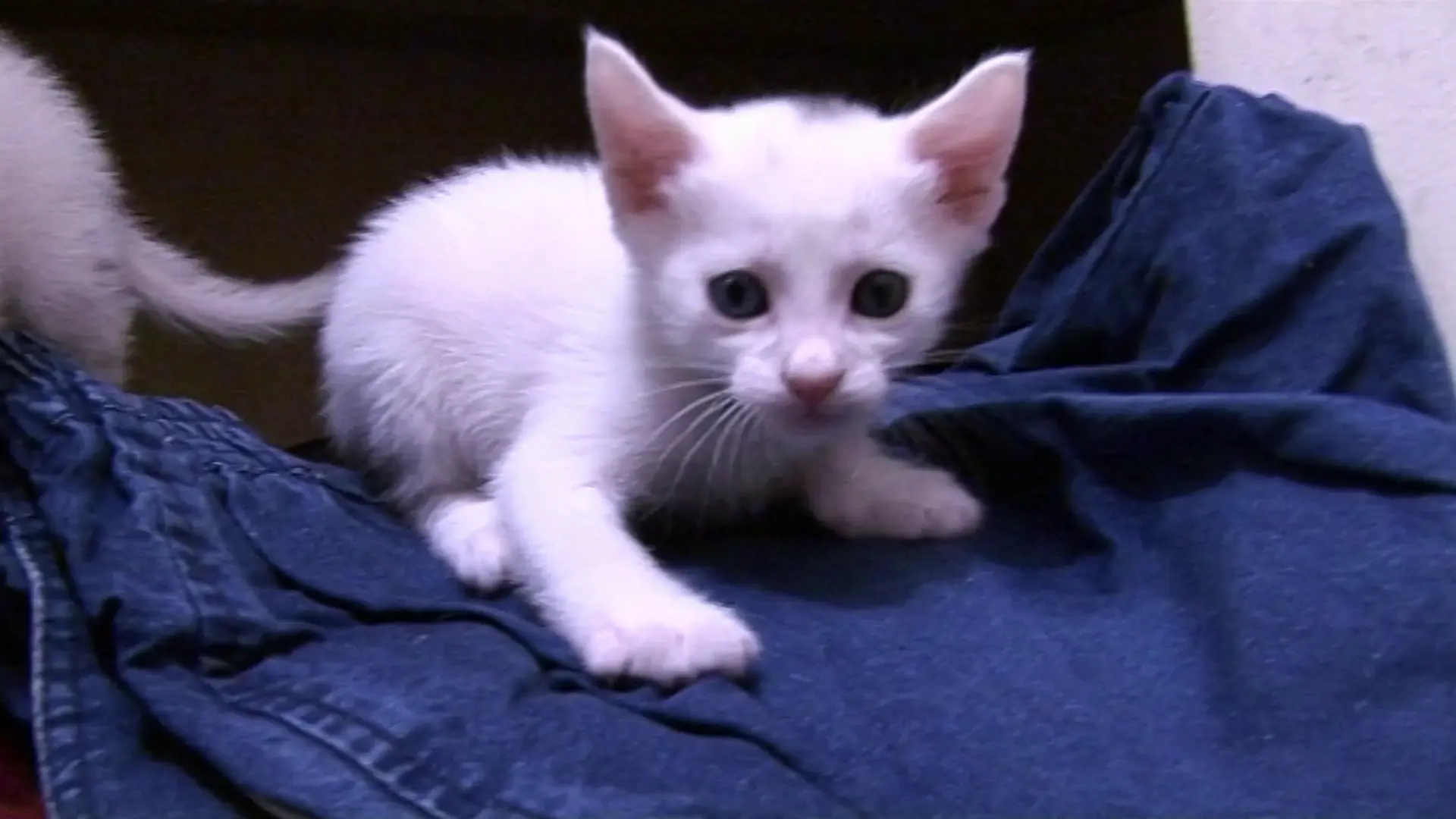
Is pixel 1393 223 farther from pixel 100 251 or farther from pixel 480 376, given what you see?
pixel 100 251

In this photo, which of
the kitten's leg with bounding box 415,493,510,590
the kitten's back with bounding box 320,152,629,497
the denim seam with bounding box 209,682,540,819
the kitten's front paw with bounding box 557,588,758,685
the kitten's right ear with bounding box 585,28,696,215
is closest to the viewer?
the denim seam with bounding box 209,682,540,819

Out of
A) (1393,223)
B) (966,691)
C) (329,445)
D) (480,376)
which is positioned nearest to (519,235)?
(480,376)

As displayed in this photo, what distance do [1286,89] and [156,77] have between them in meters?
1.31

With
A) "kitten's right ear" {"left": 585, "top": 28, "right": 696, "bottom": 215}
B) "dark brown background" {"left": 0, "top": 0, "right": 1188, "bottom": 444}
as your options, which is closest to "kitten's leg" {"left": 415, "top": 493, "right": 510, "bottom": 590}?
"kitten's right ear" {"left": 585, "top": 28, "right": 696, "bottom": 215}

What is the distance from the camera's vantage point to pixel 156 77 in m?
1.57

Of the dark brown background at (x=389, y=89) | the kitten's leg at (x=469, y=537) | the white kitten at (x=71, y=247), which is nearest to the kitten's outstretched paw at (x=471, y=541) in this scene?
the kitten's leg at (x=469, y=537)

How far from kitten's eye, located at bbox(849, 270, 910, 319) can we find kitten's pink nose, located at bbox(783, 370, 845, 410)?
3.3 inches

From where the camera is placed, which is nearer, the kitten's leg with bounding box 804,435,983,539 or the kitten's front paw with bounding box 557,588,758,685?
the kitten's front paw with bounding box 557,588,758,685

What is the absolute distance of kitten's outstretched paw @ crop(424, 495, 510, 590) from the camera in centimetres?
97

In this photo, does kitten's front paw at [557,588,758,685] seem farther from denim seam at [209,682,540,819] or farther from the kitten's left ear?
the kitten's left ear

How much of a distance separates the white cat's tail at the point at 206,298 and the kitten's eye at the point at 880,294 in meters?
0.67

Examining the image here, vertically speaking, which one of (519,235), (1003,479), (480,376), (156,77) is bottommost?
(1003,479)

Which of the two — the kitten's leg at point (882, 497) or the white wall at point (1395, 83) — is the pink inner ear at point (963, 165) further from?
the white wall at point (1395, 83)

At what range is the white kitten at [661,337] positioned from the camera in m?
0.87
